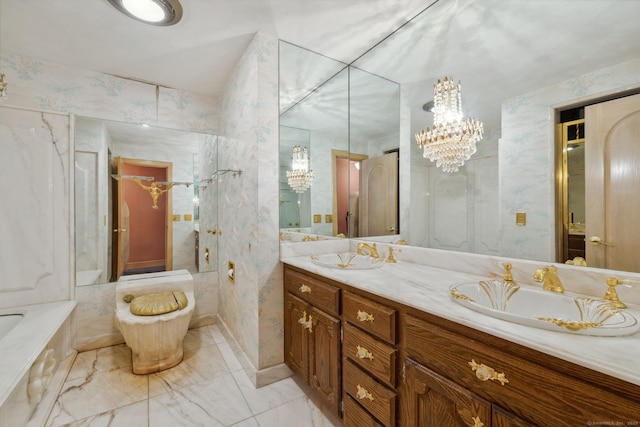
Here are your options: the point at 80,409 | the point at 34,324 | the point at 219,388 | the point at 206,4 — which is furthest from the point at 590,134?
the point at 34,324

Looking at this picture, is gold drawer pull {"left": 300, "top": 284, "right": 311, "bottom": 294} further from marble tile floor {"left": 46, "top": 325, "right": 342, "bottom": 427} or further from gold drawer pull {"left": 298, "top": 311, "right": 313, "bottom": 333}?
marble tile floor {"left": 46, "top": 325, "right": 342, "bottom": 427}

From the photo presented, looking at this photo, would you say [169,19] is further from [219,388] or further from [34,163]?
[219,388]

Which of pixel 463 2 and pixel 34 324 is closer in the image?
pixel 463 2

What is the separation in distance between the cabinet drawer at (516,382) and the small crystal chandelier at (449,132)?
92 cm

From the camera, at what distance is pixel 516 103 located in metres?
1.21

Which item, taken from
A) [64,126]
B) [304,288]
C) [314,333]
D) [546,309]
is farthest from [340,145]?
[64,126]

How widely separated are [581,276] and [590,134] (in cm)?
55

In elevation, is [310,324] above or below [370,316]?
below

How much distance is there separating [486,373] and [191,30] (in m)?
2.34

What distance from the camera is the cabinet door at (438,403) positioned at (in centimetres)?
77

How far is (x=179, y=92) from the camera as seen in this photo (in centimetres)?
263

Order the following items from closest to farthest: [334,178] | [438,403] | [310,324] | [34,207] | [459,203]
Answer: [438,403] < [459,203] < [310,324] < [34,207] < [334,178]

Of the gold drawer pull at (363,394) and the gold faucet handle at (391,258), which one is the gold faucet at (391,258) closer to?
the gold faucet handle at (391,258)

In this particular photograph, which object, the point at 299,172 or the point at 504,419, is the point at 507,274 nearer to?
the point at 504,419
